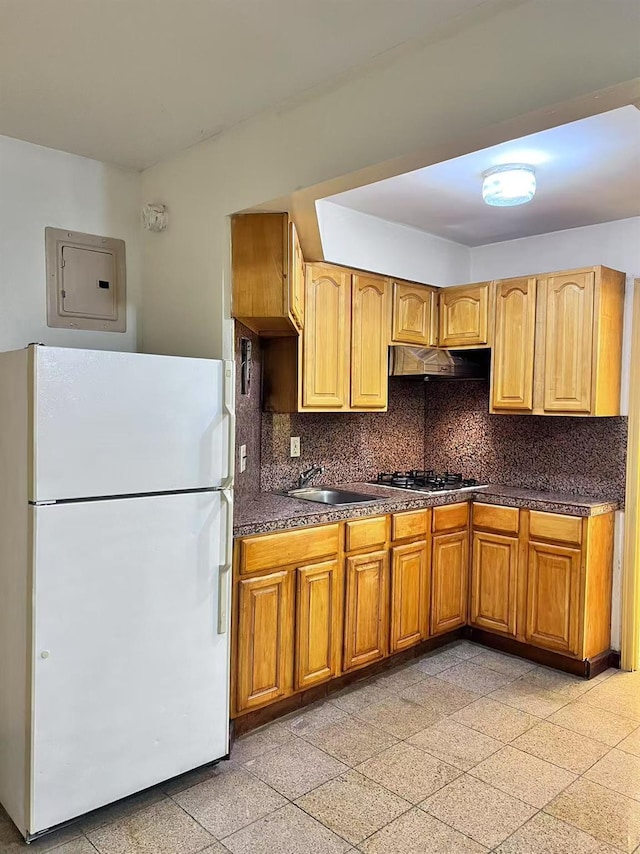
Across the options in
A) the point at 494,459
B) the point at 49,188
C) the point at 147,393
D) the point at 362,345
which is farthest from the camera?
the point at 494,459

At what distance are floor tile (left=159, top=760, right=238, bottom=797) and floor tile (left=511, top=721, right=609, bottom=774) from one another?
3.98 ft

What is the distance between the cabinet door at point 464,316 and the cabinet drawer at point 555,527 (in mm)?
1100

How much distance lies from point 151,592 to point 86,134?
1.77 meters

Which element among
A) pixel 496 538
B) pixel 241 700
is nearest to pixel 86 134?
pixel 241 700

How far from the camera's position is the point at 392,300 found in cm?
384

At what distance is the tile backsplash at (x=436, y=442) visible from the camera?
358 centimetres

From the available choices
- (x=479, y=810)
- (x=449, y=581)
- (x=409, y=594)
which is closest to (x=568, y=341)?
(x=449, y=581)

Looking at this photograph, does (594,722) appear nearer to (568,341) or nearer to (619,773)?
(619,773)

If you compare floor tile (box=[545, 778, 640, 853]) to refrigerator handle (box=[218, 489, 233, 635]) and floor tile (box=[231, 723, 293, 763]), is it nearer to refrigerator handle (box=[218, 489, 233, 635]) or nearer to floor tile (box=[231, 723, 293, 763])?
floor tile (box=[231, 723, 293, 763])

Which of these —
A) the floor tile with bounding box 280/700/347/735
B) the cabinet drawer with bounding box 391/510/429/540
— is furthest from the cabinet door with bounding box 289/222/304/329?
the floor tile with bounding box 280/700/347/735

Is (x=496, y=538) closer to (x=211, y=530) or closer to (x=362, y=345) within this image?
(x=362, y=345)

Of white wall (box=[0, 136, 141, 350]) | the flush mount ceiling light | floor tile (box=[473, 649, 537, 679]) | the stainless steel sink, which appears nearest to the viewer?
white wall (box=[0, 136, 141, 350])

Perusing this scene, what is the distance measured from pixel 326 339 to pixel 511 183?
3.96ft

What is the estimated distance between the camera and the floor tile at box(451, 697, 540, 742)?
2.84 metres
